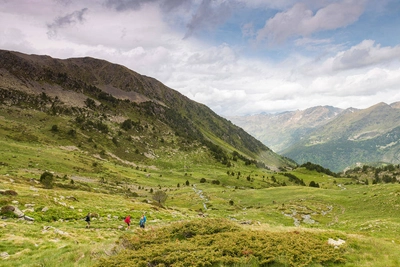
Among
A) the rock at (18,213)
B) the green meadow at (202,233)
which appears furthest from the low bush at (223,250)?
the rock at (18,213)

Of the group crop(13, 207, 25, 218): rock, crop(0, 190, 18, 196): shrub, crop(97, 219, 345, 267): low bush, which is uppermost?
crop(97, 219, 345, 267): low bush

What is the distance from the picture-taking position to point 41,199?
35.3 meters

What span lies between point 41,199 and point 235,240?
3047 centimetres

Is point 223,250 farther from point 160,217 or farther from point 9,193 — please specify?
point 9,193

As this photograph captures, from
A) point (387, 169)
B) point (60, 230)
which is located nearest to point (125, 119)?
point (60, 230)

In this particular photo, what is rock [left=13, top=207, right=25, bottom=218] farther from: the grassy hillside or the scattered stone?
the scattered stone

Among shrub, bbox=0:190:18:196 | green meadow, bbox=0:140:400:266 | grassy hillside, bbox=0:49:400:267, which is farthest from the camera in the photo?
shrub, bbox=0:190:18:196

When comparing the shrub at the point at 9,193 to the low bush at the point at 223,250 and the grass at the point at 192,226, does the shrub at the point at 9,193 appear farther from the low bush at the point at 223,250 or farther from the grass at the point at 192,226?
the low bush at the point at 223,250

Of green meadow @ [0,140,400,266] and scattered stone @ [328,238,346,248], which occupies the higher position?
scattered stone @ [328,238,346,248]

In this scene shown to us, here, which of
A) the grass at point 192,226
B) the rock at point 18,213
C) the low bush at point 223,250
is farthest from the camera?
the rock at point 18,213

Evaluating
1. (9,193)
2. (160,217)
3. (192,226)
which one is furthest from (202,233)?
(9,193)

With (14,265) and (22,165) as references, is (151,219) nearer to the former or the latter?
(14,265)

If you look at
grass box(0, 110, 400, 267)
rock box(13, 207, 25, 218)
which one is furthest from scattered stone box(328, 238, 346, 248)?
rock box(13, 207, 25, 218)

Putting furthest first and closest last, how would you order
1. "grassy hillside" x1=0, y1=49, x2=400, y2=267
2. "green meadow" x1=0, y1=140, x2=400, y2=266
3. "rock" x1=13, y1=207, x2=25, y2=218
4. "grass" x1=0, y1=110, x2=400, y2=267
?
"rock" x1=13, y1=207, x2=25, y2=218
"grassy hillside" x1=0, y1=49, x2=400, y2=267
"grass" x1=0, y1=110, x2=400, y2=267
"green meadow" x1=0, y1=140, x2=400, y2=266
